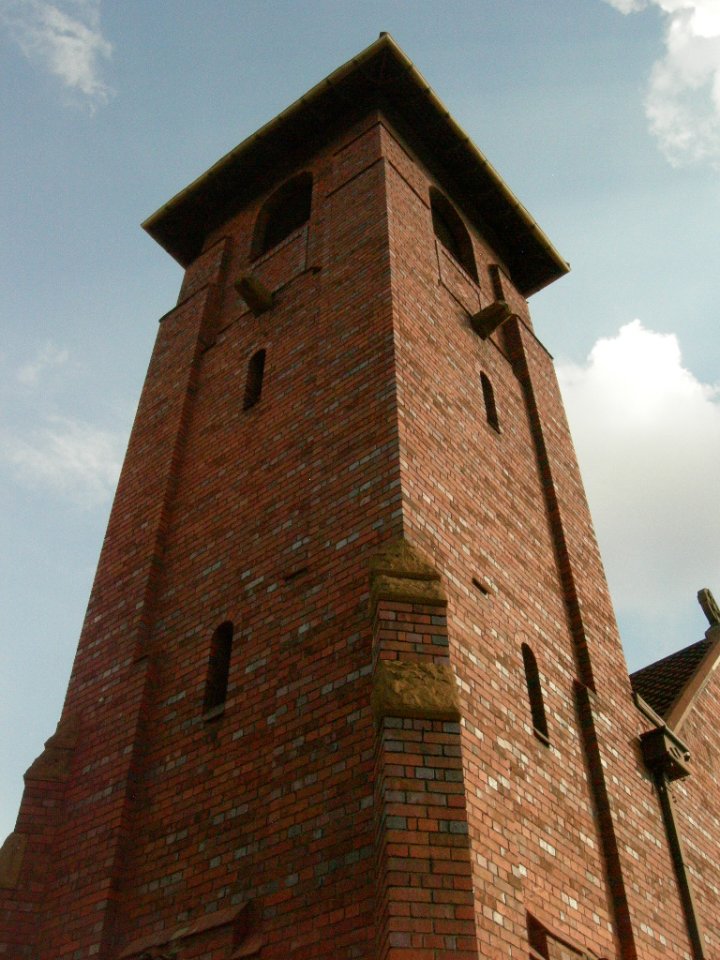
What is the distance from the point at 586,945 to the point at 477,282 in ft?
30.2

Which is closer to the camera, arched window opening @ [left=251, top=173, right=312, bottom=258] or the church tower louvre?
the church tower louvre

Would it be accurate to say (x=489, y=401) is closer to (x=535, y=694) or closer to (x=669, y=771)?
(x=535, y=694)

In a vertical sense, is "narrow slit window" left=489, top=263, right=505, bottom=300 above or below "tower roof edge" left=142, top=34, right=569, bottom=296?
below

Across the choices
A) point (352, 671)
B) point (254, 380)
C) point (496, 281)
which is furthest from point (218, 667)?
point (496, 281)

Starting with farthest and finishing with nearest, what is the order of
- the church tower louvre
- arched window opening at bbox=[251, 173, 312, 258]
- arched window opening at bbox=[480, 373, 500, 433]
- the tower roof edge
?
arched window opening at bbox=[251, 173, 312, 258] → the tower roof edge → arched window opening at bbox=[480, 373, 500, 433] → the church tower louvre

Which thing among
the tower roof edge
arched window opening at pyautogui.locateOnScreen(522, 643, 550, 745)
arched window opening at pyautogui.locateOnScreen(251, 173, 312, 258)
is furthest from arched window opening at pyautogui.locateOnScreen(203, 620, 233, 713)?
the tower roof edge

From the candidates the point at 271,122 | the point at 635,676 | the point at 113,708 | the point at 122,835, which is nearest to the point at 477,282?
the point at 271,122

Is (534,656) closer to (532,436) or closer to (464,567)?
(464,567)

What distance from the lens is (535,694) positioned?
26.3 feet

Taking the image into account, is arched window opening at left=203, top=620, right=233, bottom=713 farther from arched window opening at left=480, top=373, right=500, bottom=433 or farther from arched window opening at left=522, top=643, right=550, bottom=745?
arched window opening at left=480, top=373, right=500, bottom=433

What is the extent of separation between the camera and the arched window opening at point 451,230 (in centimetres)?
1400

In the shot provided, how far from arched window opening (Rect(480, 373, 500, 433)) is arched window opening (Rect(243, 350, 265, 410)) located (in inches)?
102

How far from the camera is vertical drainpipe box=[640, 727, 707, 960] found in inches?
330

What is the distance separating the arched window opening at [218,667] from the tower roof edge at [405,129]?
8.78 metres
